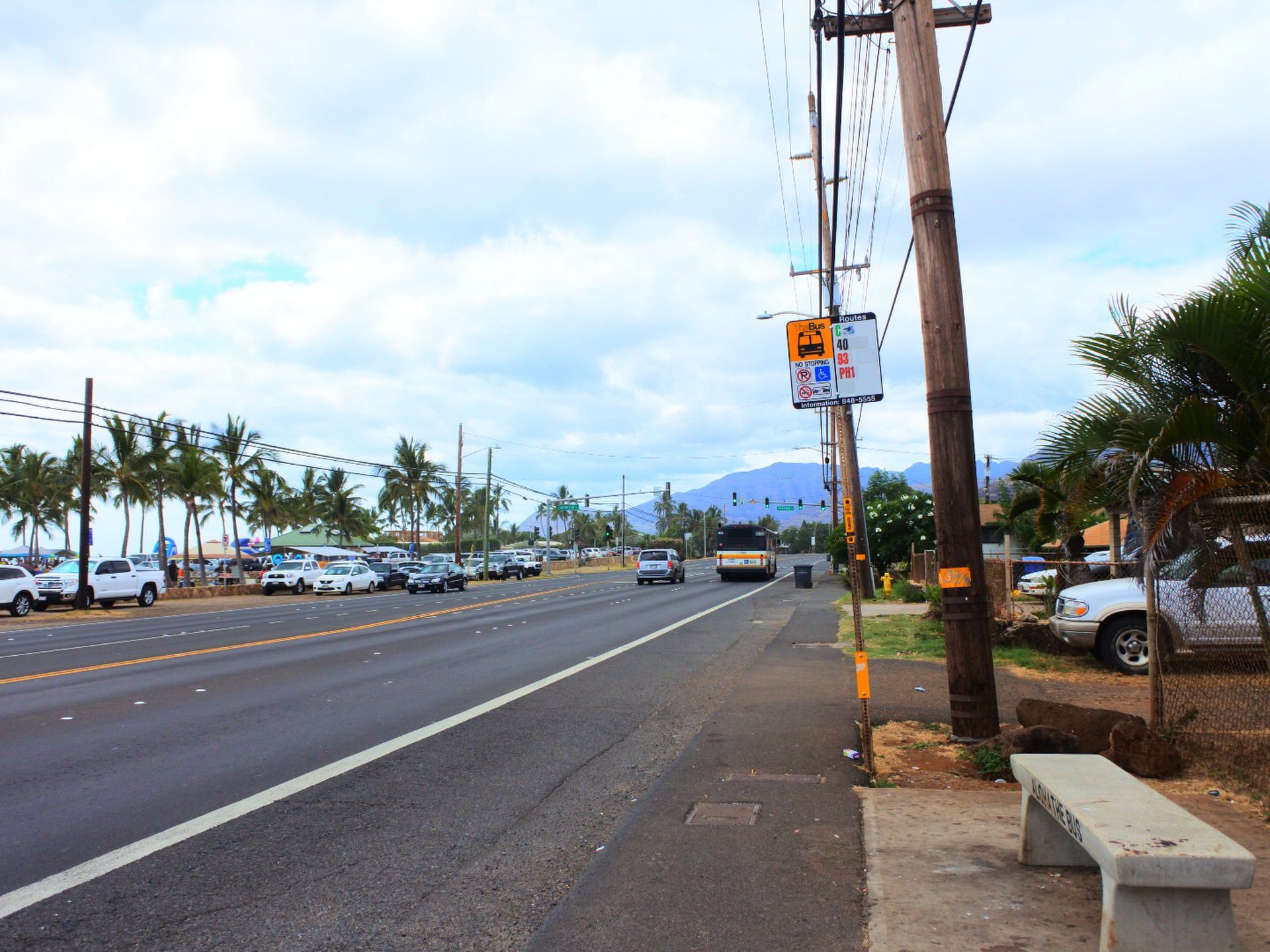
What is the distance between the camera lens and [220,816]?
5.62m

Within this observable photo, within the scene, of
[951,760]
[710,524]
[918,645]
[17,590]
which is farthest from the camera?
[710,524]

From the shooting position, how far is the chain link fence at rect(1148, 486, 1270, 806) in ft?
19.9

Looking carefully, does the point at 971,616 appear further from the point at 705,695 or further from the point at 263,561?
the point at 263,561

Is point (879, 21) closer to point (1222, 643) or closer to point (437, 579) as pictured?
point (1222, 643)

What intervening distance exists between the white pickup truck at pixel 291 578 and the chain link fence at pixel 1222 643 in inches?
1611

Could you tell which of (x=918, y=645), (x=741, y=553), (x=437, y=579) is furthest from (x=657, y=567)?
(x=918, y=645)

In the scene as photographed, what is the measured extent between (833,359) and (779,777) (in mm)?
3039


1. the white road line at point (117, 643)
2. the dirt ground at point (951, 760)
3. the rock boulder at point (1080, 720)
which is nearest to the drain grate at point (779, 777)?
the dirt ground at point (951, 760)

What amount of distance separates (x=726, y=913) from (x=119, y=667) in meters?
12.0

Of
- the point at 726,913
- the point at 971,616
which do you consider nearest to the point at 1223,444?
the point at 971,616

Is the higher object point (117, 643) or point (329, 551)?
point (329, 551)

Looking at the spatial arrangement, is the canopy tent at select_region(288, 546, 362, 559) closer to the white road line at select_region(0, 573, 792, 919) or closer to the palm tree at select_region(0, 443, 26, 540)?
the palm tree at select_region(0, 443, 26, 540)

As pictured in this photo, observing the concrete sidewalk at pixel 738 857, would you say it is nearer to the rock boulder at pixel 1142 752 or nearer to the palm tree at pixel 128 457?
the rock boulder at pixel 1142 752

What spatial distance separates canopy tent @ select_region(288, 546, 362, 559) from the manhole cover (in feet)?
264
